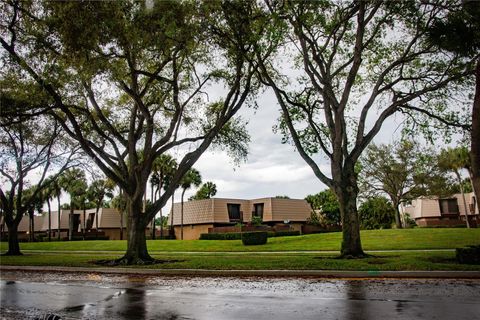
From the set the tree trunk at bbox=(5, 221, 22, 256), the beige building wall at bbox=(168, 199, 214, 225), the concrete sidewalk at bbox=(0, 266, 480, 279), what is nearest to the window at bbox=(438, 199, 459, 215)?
the beige building wall at bbox=(168, 199, 214, 225)

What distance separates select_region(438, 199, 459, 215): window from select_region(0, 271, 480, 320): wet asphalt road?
56645 millimetres

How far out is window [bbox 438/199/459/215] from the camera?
61.9 meters

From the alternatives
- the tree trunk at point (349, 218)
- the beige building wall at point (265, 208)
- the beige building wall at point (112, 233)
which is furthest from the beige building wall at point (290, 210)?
the tree trunk at point (349, 218)

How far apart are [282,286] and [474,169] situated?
7629 mm

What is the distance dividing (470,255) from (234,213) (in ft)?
148

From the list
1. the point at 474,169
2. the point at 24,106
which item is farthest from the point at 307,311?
the point at 24,106

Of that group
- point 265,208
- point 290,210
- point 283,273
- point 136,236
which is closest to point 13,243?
point 136,236

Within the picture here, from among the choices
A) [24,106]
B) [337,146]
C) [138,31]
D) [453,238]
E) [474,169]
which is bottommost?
[453,238]

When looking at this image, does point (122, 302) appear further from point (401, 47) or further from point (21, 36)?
point (401, 47)

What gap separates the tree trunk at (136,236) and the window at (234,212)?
37.5 m

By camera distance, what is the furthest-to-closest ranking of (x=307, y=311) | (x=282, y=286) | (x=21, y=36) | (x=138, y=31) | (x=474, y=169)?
(x=21, y=36)
(x=138, y=31)
(x=474, y=169)
(x=282, y=286)
(x=307, y=311)

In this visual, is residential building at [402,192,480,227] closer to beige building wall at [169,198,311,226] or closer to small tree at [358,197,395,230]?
small tree at [358,197,395,230]

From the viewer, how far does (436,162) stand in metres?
47.0

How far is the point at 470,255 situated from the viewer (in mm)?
13484
